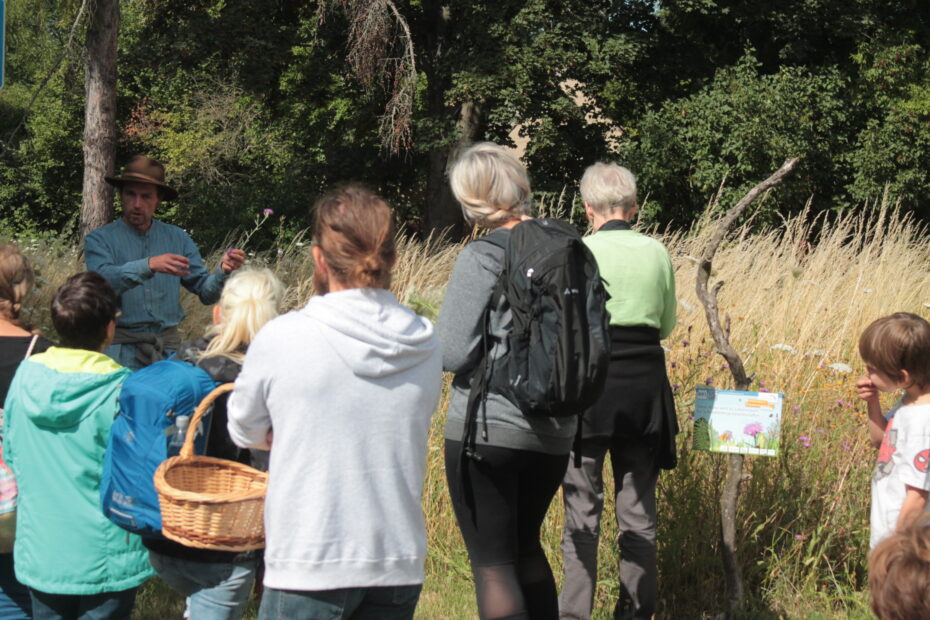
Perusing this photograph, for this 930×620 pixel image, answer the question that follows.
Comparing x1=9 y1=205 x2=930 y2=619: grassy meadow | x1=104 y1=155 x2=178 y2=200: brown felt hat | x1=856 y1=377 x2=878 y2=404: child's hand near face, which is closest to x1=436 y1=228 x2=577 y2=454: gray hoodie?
x1=856 y1=377 x2=878 y2=404: child's hand near face

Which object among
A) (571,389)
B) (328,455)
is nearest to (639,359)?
(571,389)

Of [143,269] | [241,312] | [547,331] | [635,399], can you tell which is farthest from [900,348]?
[143,269]

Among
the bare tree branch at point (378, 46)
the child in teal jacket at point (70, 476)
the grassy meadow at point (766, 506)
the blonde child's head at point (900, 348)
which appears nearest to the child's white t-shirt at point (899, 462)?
the blonde child's head at point (900, 348)

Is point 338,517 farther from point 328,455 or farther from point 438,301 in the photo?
point 438,301

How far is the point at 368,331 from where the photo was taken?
2.12 m

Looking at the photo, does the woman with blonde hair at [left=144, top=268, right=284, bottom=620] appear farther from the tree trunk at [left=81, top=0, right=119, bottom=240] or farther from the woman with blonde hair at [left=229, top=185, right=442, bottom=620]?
the tree trunk at [left=81, top=0, right=119, bottom=240]

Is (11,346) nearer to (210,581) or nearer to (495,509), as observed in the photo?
(210,581)

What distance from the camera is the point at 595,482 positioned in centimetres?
350

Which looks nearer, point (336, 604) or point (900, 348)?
point (336, 604)

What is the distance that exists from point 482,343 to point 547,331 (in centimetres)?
24

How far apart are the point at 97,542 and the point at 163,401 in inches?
21.0

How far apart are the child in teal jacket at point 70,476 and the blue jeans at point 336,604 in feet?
2.86

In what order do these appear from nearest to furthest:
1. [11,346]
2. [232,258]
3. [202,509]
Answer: [202,509] → [11,346] → [232,258]

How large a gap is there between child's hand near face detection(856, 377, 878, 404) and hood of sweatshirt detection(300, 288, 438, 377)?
156 cm
